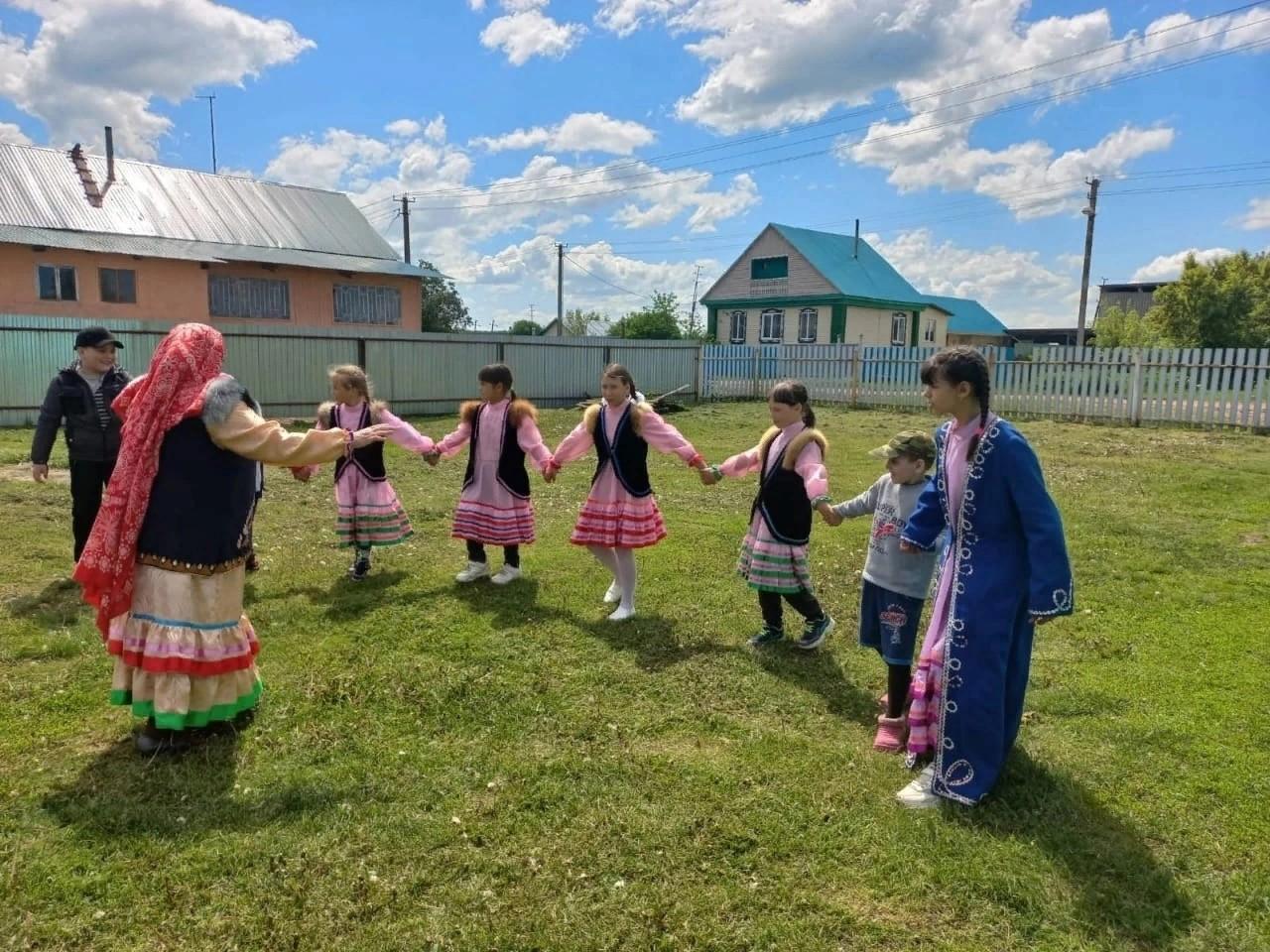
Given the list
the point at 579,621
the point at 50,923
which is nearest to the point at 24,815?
the point at 50,923

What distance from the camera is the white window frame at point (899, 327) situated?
135ft

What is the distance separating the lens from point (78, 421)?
6.03 metres

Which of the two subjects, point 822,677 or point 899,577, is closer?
point 899,577

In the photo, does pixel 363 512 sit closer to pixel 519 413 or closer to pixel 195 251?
pixel 519 413

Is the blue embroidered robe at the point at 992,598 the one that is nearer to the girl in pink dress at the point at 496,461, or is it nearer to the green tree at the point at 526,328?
the girl in pink dress at the point at 496,461

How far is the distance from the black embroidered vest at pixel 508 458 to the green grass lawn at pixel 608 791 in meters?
0.80

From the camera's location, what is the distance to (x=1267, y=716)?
4367 mm

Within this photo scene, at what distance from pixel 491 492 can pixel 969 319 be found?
52.8 meters

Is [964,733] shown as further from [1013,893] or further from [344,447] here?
[344,447]

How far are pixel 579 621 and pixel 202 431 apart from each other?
2.88 meters

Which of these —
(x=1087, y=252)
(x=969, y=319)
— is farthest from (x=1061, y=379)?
(x=969, y=319)

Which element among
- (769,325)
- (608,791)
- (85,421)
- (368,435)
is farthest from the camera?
(769,325)

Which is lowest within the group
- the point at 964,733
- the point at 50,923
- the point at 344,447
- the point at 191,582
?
the point at 50,923

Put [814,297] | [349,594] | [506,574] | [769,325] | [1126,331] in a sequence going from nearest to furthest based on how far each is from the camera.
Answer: [349,594] < [506,574] < [814,297] < [769,325] < [1126,331]
